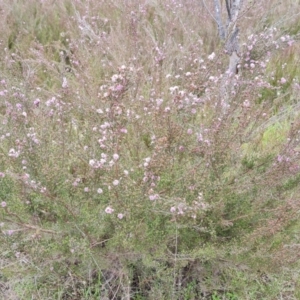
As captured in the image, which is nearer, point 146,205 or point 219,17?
point 146,205

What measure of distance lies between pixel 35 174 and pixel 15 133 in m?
0.22

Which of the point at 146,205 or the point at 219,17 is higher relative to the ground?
the point at 219,17

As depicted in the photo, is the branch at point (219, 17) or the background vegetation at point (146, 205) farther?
the branch at point (219, 17)

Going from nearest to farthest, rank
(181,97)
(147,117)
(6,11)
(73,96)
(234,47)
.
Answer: (181,97)
(147,117)
(73,96)
(234,47)
(6,11)

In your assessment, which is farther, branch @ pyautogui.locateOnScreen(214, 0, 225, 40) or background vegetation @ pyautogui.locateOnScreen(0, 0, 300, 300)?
branch @ pyautogui.locateOnScreen(214, 0, 225, 40)

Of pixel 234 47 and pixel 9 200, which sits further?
pixel 234 47

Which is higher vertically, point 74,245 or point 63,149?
point 63,149

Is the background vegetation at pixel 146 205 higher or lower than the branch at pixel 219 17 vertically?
lower

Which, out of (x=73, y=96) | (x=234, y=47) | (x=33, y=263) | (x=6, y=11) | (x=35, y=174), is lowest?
(x=33, y=263)

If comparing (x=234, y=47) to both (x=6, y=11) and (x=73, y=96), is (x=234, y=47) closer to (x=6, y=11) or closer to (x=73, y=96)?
(x=73, y=96)

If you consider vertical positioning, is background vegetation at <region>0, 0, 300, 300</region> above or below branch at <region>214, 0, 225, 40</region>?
below

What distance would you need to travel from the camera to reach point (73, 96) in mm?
2562

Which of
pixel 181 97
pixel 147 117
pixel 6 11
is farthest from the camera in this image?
pixel 6 11

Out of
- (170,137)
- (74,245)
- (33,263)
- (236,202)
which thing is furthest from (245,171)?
(33,263)
